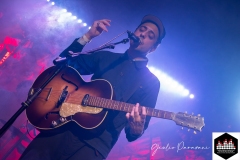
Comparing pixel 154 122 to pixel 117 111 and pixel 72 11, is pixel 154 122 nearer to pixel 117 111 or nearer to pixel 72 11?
pixel 72 11

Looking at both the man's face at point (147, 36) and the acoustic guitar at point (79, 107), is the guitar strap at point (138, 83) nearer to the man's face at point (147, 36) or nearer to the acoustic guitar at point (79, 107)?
the acoustic guitar at point (79, 107)

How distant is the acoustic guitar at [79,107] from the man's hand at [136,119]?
69mm

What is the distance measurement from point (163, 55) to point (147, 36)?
714 centimetres

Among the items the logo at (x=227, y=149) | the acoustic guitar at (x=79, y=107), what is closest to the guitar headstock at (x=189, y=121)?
the acoustic guitar at (x=79, y=107)

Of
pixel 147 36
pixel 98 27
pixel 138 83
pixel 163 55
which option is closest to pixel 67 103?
pixel 138 83

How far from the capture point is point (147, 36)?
141 inches

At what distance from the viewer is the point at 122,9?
987cm

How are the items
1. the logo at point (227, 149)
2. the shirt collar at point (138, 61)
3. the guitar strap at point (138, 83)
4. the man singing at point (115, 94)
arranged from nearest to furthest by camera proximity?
the man singing at point (115, 94)
the guitar strap at point (138, 83)
the shirt collar at point (138, 61)
the logo at point (227, 149)

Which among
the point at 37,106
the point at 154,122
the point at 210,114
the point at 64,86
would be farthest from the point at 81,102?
the point at 154,122

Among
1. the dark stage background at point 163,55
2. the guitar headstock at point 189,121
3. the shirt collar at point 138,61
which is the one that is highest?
the dark stage background at point 163,55

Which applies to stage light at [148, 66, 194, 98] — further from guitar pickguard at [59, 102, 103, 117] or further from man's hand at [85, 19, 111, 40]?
guitar pickguard at [59, 102, 103, 117]

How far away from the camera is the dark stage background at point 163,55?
26.2 ft

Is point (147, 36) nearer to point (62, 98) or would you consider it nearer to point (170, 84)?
point (62, 98)

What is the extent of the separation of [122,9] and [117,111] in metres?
8.10
